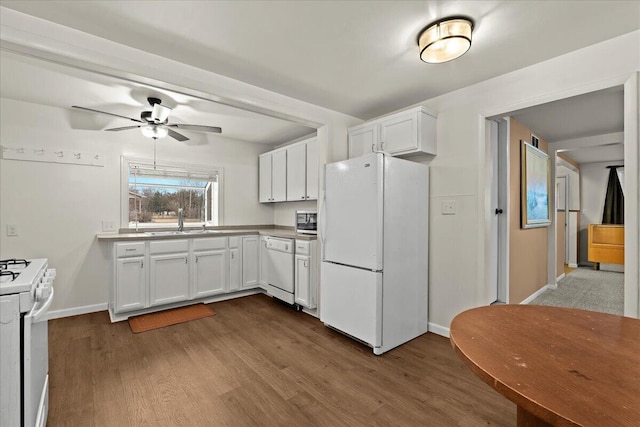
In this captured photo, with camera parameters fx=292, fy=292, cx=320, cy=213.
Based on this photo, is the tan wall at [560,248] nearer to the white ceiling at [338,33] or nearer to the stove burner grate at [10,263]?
the white ceiling at [338,33]

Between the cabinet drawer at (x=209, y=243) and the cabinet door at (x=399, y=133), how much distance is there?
7.85 ft

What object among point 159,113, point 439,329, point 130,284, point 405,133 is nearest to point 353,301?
point 439,329

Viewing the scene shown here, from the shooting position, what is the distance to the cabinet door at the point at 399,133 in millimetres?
2771

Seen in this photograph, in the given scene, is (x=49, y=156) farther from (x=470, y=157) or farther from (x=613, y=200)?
(x=613, y=200)

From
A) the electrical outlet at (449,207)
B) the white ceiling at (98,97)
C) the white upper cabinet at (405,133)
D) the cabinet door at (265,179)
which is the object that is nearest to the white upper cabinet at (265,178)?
the cabinet door at (265,179)

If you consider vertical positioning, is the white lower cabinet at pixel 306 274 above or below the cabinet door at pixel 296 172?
below

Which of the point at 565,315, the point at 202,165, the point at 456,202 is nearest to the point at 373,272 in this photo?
the point at 456,202

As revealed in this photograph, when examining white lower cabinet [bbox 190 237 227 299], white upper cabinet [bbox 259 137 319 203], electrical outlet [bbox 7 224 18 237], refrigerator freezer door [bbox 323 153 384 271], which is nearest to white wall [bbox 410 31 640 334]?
refrigerator freezer door [bbox 323 153 384 271]

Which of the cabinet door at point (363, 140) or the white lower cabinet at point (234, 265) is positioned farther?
the white lower cabinet at point (234, 265)

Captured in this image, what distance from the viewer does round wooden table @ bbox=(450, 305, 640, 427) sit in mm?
643

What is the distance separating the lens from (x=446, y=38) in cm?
181

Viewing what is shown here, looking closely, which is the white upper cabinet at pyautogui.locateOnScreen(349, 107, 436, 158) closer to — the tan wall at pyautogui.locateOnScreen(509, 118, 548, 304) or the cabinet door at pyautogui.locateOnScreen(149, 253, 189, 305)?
the tan wall at pyautogui.locateOnScreen(509, 118, 548, 304)

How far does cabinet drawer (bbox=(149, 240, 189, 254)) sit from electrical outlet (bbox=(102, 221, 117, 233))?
0.69 metres

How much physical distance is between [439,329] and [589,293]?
10.2 ft
